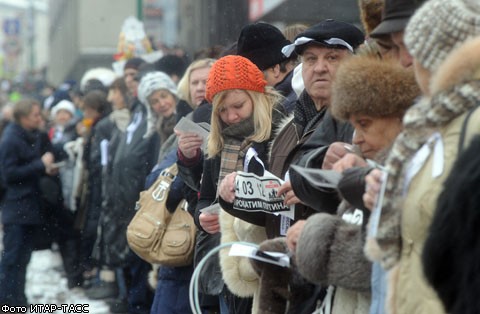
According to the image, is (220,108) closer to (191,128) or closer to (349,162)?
(191,128)

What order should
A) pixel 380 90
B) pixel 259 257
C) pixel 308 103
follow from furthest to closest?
pixel 308 103 → pixel 259 257 → pixel 380 90

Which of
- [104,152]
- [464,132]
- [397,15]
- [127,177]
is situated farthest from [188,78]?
[464,132]

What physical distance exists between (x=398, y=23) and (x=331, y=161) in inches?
22.4

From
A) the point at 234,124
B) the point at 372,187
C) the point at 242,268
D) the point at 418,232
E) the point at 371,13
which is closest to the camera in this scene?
the point at 418,232

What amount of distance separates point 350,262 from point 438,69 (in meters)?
0.91

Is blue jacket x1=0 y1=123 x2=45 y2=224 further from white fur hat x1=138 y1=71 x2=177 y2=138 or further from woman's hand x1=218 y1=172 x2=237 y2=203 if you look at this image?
woman's hand x1=218 y1=172 x2=237 y2=203

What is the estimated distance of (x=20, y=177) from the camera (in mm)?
10516

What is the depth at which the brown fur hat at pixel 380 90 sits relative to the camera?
3654 millimetres

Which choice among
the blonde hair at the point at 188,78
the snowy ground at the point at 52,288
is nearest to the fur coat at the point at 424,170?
the blonde hair at the point at 188,78

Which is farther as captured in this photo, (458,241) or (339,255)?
(339,255)

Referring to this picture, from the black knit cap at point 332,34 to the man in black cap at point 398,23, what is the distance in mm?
962

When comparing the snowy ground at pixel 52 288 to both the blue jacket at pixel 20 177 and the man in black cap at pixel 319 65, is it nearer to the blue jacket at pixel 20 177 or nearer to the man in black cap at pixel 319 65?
the blue jacket at pixel 20 177

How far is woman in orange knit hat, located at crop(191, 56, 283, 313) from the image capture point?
207 inches

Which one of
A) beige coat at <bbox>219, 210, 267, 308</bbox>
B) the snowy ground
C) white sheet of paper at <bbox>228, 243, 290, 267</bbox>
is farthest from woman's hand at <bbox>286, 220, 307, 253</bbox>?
the snowy ground
